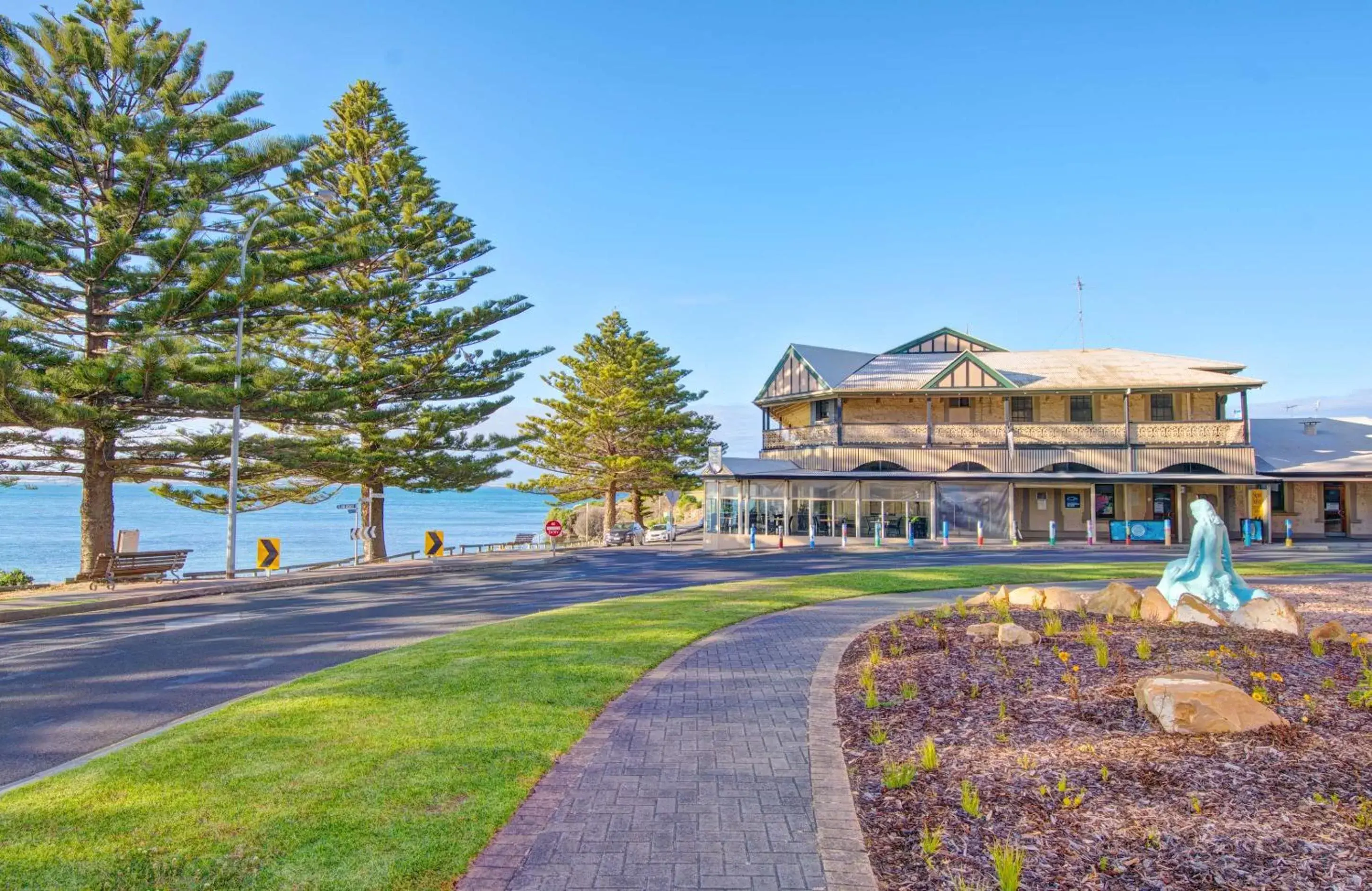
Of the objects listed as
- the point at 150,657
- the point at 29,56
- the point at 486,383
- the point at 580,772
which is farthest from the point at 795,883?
the point at 486,383

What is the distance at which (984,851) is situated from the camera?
12.1 ft

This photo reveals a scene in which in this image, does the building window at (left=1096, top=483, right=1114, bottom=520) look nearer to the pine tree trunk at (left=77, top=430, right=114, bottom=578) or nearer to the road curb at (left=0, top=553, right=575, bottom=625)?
the road curb at (left=0, top=553, right=575, bottom=625)

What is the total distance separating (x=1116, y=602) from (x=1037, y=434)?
24114 mm

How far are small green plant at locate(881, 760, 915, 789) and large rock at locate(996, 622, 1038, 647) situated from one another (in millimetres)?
3804

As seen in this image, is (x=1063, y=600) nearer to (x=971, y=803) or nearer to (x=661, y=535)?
(x=971, y=803)

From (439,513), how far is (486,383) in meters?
81.0

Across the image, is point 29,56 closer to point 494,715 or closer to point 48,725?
point 48,725

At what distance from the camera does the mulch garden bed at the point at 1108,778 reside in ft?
11.5

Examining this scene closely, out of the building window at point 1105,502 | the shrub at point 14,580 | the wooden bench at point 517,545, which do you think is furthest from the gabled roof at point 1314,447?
the shrub at point 14,580

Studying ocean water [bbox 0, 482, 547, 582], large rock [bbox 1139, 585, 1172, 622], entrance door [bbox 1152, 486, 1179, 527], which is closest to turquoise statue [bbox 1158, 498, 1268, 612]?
large rock [bbox 1139, 585, 1172, 622]

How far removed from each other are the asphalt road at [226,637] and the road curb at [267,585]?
1.34 ft

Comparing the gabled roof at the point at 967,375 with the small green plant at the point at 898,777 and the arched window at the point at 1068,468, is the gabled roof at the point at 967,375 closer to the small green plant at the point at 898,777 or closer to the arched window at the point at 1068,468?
the arched window at the point at 1068,468

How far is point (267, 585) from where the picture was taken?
56.7 ft

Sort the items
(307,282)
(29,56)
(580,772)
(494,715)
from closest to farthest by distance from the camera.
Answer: (580,772) → (494,715) → (29,56) → (307,282)
